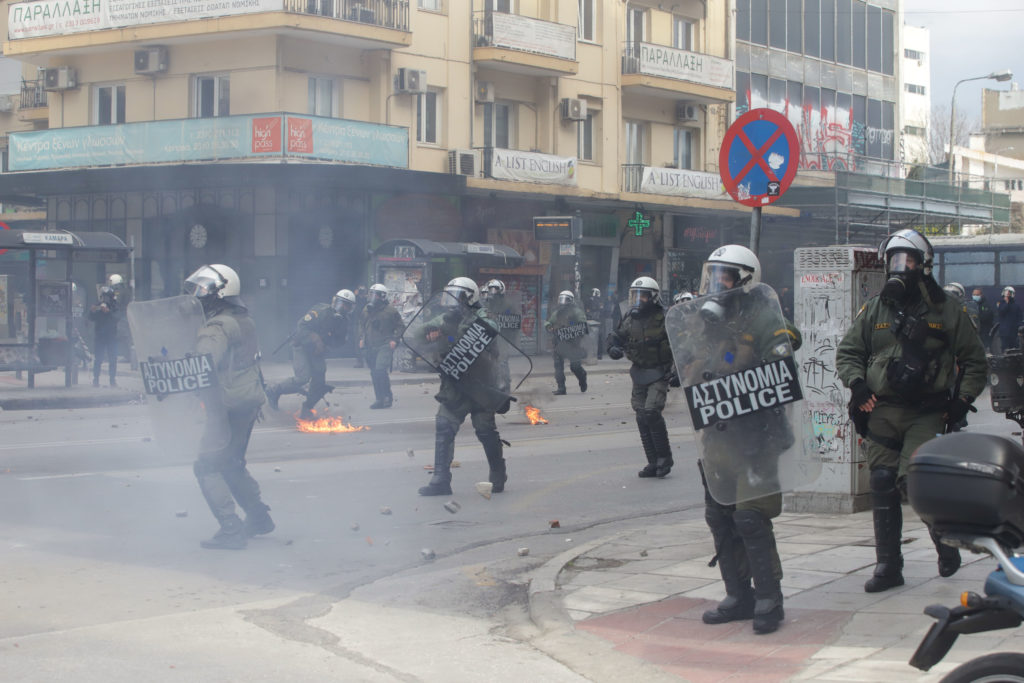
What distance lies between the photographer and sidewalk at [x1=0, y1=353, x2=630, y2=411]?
1728cm

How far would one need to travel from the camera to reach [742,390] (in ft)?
17.8

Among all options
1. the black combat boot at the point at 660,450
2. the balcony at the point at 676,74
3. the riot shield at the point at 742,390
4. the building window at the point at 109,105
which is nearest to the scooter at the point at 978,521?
the riot shield at the point at 742,390

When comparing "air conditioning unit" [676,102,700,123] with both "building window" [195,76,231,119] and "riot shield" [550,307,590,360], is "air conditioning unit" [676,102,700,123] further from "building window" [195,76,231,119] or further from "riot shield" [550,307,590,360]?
"riot shield" [550,307,590,360]

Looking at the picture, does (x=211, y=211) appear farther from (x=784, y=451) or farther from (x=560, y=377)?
(x=784, y=451)

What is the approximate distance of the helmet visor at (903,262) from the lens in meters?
5.91

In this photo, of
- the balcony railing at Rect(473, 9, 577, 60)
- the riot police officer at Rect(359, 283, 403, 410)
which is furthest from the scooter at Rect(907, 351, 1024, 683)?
the balcony railing at Rect(473, 9, 577, 60)

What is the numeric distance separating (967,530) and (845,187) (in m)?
31.7

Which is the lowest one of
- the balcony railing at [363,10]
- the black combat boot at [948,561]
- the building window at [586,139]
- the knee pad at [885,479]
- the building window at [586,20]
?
the black combat boot at [948,561]

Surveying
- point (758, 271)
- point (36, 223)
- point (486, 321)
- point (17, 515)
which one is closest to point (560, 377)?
point (486, 321)

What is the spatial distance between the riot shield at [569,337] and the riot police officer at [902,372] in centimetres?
1340

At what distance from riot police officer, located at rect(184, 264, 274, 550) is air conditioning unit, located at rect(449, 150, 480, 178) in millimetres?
21159

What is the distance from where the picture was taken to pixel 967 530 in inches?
134

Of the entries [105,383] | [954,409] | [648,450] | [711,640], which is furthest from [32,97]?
[711,640]

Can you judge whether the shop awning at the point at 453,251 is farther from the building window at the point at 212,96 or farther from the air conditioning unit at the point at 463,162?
the building window at the point at 212,96
